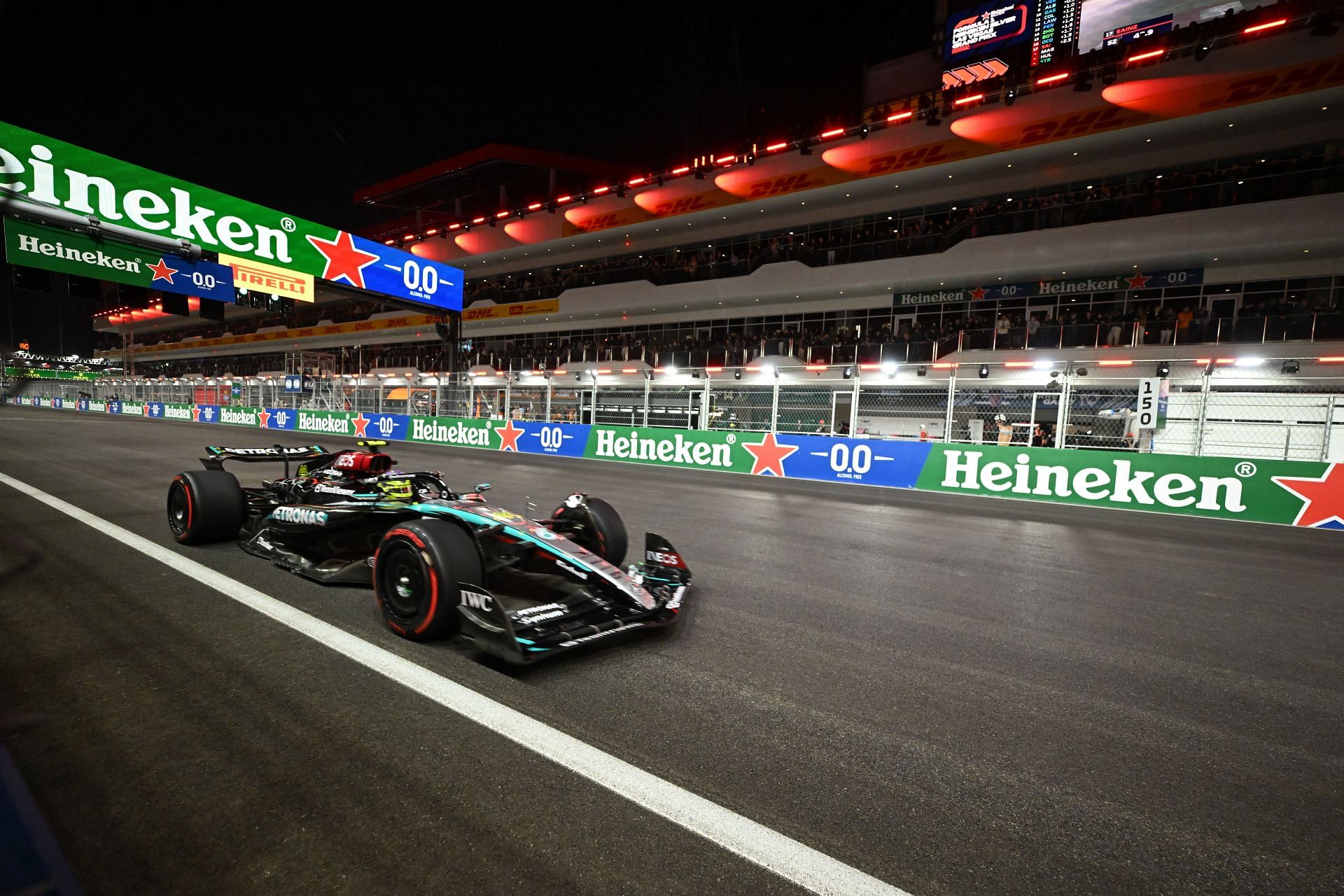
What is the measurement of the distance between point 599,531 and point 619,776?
2231 mm

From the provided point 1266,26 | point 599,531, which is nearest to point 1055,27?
point 1266,26

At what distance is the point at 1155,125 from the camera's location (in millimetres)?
16531

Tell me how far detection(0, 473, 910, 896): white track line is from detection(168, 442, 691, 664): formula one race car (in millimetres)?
242

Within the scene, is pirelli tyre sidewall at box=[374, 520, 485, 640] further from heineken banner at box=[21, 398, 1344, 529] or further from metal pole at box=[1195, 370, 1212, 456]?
metal pole at box=[1195, 370, 1212, 456]

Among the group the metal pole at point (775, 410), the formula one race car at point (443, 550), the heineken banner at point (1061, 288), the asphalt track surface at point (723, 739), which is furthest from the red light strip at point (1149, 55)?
the formula one race car at point (443, 550)

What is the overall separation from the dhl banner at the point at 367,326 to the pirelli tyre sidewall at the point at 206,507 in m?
14.8

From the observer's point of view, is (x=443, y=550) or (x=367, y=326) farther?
(x=367, y=326)

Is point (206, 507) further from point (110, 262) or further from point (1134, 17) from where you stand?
point (1134, 17)

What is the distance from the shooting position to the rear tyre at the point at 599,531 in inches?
159

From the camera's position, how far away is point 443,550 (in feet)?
9.54

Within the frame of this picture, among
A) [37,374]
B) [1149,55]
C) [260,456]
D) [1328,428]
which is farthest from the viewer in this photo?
[37,374]

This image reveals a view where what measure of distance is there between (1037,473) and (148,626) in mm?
10374

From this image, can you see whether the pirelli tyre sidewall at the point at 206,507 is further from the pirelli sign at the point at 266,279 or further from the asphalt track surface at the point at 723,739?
the pirelli sign at the point at 266,279

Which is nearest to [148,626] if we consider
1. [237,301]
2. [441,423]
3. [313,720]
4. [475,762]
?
[313,720]
